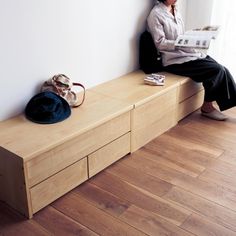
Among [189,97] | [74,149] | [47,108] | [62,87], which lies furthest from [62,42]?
[189,97]

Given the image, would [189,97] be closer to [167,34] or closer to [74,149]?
[167,34]

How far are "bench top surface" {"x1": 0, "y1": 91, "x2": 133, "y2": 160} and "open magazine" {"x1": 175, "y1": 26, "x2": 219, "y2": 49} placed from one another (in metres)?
0.78

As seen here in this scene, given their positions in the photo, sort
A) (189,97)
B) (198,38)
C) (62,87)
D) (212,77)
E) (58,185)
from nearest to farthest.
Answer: (58,185) → (62,87) → (198,38) → (212,77) → (189,97)

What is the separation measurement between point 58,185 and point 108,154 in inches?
16.3

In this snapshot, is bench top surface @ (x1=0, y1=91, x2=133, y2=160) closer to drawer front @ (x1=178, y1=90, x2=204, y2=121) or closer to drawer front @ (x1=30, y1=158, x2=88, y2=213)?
drawer front @ (x1=30, y1=158, x2=88, y2=213)

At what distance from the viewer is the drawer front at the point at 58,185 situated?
179cm

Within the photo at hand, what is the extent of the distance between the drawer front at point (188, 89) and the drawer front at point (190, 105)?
1.6 inches

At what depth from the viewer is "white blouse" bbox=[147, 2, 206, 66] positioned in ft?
9.02

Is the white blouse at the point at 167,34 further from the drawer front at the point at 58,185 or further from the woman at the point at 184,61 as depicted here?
the drawer front at the point at 58,185

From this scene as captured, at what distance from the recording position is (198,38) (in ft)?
8.68

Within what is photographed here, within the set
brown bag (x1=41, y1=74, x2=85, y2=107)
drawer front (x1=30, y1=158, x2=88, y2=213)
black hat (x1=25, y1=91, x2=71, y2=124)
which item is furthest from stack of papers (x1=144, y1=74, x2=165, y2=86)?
drawer front (x1=30, y1=158, x2=88, y2=213)

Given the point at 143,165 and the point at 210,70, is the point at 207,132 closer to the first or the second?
the point at 210,70

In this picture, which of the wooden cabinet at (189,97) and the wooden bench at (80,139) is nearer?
the wooden bench at (80,139)

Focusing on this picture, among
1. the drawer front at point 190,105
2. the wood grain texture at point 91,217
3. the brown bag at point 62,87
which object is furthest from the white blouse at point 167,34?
the wood grain texture at point 91,217
